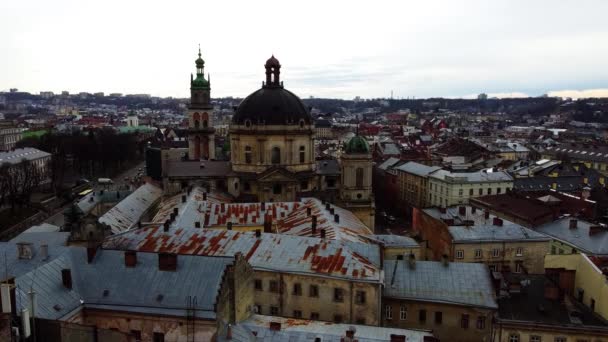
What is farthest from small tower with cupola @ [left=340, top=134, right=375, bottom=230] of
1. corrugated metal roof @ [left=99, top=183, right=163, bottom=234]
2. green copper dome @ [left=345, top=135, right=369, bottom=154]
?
corrugated metal roof @ [left=99, top=183, right=163, bottom=234]

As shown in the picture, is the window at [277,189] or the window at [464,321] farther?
the window at [277,189]

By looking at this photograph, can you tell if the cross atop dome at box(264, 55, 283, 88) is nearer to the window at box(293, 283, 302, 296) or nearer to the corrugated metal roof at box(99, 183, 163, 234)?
the corrugated metal roof at box(99, 183, 163, 234)

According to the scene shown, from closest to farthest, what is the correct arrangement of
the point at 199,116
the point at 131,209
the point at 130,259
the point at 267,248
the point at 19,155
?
the point at 130,259 < the point at 267,248 < the point at 131,209 < the point at 199,116 < the point at 19,155

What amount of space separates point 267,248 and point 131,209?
105 ft

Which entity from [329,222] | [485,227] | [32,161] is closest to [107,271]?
[329,222]

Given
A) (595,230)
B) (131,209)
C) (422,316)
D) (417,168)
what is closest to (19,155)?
(131,209)

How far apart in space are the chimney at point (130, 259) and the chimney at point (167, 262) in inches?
66.5

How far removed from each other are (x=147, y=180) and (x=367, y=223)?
40931 mm

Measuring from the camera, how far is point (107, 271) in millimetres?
33000

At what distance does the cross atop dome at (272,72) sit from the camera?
254ft

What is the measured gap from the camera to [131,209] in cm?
6794

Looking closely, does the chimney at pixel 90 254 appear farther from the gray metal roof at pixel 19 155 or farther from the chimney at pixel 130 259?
the gray metal roof at pixel 19 155

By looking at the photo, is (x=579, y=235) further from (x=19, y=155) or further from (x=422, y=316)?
(x=19, y=155)

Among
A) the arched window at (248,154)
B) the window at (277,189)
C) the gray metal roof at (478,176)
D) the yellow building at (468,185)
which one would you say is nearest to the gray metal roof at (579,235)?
the yellow building at (468,185)
